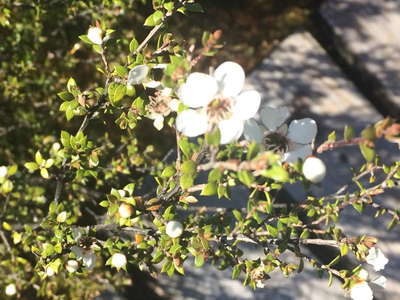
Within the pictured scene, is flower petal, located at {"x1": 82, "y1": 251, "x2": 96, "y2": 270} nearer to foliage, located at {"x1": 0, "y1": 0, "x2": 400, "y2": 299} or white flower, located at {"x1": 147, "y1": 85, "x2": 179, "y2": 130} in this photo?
Answer: foliage, located at {"x1": 0, "y1": 0, "x2": 400, "y2": 299}

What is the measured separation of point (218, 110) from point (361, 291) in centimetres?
61

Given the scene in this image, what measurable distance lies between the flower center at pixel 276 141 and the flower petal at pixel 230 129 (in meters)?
0.20

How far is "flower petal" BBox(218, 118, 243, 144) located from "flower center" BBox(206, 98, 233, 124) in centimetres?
2

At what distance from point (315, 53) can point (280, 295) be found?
169 cm

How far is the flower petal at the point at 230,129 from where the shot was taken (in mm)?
1023

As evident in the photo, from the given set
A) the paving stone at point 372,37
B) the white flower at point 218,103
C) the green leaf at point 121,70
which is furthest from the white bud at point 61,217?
the paving stone at point 372,37

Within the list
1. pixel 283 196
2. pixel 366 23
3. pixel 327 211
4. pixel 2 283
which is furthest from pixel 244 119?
pixel 366 23

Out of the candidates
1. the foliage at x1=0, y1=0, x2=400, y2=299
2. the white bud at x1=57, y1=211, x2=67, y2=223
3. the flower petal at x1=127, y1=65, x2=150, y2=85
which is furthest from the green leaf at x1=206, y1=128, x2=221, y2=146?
the white bud at x1=57, y1=211, x2=67, y2=223

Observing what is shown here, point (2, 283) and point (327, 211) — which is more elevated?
point (327, 211)

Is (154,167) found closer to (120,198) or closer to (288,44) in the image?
(120,198)

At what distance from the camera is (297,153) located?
122cm

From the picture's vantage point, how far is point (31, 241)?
1686 mm

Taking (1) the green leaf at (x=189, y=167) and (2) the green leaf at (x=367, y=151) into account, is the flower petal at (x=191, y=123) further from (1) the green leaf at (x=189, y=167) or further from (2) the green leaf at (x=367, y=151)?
(2) the green leaf at (x=367, y=151)

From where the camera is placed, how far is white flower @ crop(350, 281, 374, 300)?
1.22m
